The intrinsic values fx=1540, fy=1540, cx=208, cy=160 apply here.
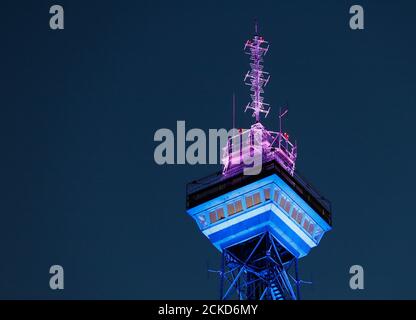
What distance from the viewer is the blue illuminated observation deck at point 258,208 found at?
122 meters

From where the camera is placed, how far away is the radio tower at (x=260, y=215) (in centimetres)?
12275

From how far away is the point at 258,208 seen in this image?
404 ft

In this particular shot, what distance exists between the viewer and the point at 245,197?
403ft

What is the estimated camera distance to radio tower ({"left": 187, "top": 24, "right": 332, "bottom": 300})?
4833 inches

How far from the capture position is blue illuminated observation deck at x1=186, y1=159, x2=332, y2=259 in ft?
402

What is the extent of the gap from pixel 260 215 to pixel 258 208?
1126mm

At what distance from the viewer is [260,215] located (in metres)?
124
